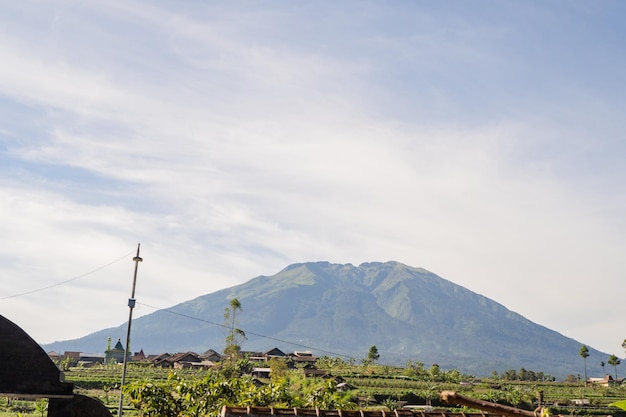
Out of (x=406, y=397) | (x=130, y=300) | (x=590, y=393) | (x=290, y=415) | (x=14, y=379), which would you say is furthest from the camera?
(x=590, y=393)

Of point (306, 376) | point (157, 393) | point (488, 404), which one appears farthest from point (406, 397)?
point (488, 404)

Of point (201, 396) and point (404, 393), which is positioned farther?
point (404, 393)

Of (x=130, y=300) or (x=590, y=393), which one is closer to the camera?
(x=130, y=300)

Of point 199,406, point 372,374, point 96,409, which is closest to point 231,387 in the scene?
point 199,406

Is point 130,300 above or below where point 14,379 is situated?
above

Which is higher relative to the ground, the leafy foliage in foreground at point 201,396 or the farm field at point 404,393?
the leafy foliage in foreground at point 201,396

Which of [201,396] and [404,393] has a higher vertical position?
[201,396]

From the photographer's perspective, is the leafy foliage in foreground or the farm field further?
the farm field

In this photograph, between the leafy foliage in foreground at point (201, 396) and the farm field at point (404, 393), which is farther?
the farm field at point (404, 393)

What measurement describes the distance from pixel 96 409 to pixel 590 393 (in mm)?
95529

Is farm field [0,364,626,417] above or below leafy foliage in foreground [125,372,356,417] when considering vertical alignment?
below

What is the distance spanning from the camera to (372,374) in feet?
342

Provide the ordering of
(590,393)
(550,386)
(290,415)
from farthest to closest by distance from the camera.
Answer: (550,386), (590,393), (290,415)

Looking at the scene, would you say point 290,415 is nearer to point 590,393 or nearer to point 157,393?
point 157,393
